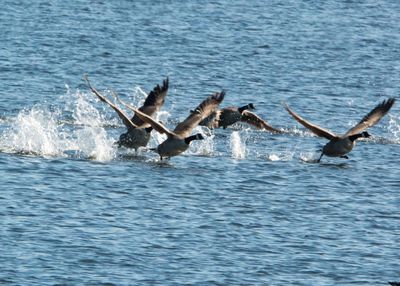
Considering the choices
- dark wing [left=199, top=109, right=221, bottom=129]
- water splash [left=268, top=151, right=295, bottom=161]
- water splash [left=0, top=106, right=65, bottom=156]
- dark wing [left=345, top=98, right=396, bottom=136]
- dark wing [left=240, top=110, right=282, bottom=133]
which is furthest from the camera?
dark wing [left=240, top=110, right=282, bottom=133]

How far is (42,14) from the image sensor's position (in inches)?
1711

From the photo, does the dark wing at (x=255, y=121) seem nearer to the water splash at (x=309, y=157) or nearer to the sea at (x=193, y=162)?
the sea at (x=193, y=162)

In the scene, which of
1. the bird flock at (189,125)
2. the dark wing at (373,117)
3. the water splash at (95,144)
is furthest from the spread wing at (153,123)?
the dark wing at (373,117)

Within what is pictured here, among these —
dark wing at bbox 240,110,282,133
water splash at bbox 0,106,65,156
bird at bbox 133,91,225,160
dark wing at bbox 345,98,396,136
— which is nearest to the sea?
water splash at bbox 0,106,65,156

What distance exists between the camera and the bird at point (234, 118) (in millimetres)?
26795

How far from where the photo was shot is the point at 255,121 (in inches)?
1104

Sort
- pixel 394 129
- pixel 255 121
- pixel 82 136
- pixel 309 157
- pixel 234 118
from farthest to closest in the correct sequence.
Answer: pixel 394 129, pixel 255 121, pixel 234 118, pixel 309 157, pixel 82 136

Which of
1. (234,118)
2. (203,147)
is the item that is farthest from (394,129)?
(203,147)

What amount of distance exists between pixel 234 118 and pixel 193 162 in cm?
313

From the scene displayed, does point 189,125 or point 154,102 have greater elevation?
point 154,102

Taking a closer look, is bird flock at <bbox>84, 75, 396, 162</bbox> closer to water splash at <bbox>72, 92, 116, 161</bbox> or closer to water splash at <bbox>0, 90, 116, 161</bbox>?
water splash at <bbox>72, 92, 116, 161</bbox>

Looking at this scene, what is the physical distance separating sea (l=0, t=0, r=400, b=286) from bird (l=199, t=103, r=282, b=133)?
29cm

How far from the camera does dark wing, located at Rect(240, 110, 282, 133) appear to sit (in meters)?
27.8

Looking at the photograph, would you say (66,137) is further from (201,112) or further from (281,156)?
(281,156)
